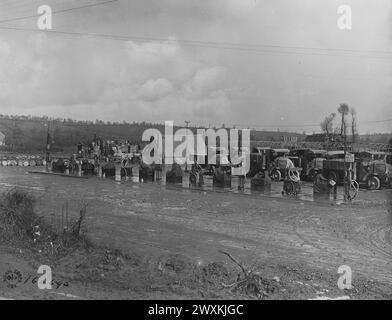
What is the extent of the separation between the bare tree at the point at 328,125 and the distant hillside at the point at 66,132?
1.73 m

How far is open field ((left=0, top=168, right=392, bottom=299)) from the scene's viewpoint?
320 inches

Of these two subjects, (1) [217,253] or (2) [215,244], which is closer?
(1) [217,253]

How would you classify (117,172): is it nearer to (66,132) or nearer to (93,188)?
(93,188)

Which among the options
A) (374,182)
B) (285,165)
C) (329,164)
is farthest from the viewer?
(285,165)

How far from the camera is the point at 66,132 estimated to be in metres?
21.9

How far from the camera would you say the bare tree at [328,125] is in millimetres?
16469

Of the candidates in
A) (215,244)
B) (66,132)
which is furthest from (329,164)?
(66,132)

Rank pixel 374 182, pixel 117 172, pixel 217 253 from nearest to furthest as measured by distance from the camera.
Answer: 1. pixel 217 253
2. pixel 374 182
3. pixel 117 172

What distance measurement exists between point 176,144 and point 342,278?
564 inches

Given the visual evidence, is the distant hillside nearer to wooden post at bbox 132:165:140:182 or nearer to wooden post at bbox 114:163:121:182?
wooden post at bbox 114:163:121:182

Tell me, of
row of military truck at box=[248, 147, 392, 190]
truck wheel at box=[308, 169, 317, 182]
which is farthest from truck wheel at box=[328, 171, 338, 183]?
truck wheel at box=[308, 169, 317, 182]

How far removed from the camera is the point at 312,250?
1148cm

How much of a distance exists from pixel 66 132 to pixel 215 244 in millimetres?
12642
